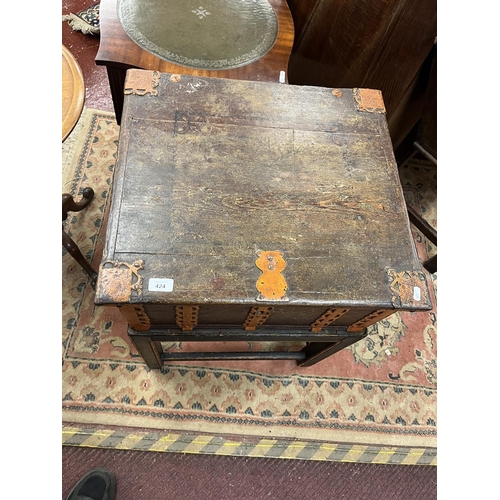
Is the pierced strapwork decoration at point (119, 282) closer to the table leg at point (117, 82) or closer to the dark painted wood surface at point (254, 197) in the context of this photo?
the dark painted wood surface at point (254, 197)

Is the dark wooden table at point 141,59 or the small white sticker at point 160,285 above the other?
the dark wooden table at point 141,59

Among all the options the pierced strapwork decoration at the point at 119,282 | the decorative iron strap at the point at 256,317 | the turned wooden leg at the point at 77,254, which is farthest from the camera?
the turned wooden leg at the point at 77,254

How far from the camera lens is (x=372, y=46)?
1.74 m

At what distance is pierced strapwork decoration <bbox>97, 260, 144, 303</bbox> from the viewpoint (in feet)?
3.23

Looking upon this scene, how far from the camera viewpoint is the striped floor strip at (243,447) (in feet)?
5.26

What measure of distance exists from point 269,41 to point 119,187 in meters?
1.20

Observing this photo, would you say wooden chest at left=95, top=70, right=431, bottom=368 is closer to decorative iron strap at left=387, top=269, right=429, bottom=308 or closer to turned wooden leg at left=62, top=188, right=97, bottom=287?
decorative iron strap at left=387, top=269, right=429, bottom=308

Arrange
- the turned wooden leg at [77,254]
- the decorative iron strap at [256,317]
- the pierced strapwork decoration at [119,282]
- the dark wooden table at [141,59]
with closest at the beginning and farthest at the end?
the pierced strapwork decoration at [119,282] → the decorative iron strap at [256,317] → the dark wooden table at [141,59] → the turned wooden leg at [77,254]

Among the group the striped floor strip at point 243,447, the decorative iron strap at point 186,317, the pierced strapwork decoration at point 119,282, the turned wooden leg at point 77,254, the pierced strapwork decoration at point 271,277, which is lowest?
the striped floor strip at point 243,447

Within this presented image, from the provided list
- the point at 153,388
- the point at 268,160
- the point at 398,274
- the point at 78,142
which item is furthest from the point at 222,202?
the point at 78,142

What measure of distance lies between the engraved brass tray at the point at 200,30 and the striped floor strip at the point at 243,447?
1.76 m

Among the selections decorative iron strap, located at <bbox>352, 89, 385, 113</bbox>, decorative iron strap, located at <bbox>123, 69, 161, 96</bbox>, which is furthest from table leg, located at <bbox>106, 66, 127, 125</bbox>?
decorative iron strap, located at <bbox>352, 89, 385, 113</bbox>

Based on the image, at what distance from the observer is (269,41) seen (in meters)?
1.78

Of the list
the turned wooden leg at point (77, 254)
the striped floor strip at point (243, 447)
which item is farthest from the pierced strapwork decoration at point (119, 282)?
the striped floor strip at point (243, 447)
